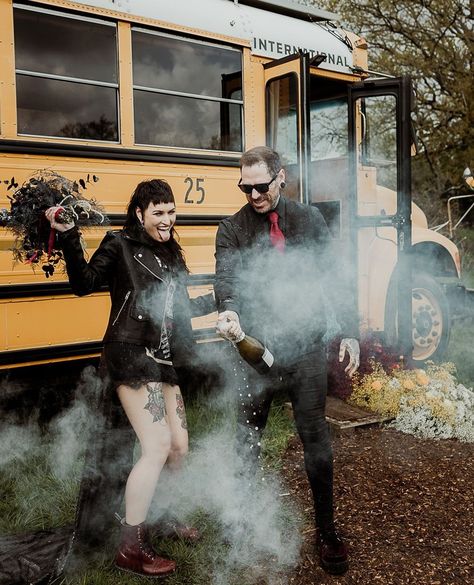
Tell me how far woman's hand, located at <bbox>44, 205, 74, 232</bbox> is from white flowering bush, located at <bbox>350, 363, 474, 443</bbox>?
9.03ft

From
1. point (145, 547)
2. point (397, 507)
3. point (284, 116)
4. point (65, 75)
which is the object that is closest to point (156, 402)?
point (145, 547)

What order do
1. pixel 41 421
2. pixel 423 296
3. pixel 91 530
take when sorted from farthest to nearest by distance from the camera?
pixel 423 296 → pixel 41 421 → pixel 91 530

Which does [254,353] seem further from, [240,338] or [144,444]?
[144,444]

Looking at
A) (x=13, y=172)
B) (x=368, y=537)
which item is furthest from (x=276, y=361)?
(x=13, y=172)

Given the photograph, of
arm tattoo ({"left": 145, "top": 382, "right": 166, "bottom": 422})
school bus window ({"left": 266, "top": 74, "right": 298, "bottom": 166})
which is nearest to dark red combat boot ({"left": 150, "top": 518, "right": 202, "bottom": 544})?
arm tattoo ({"left": 145, "top": 382, "right": 166, "bottom": 422})

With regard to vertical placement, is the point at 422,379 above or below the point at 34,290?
below

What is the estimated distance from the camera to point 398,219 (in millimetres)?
4855

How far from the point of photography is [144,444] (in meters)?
2.45

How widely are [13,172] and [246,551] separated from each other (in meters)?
2.28

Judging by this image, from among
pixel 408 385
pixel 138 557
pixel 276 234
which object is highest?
pixel 276 234

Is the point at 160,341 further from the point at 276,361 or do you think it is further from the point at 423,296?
the point at 423,296

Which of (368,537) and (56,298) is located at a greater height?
(56,298)

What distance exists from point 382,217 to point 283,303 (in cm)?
231

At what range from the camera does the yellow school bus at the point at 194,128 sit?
3707 mm
